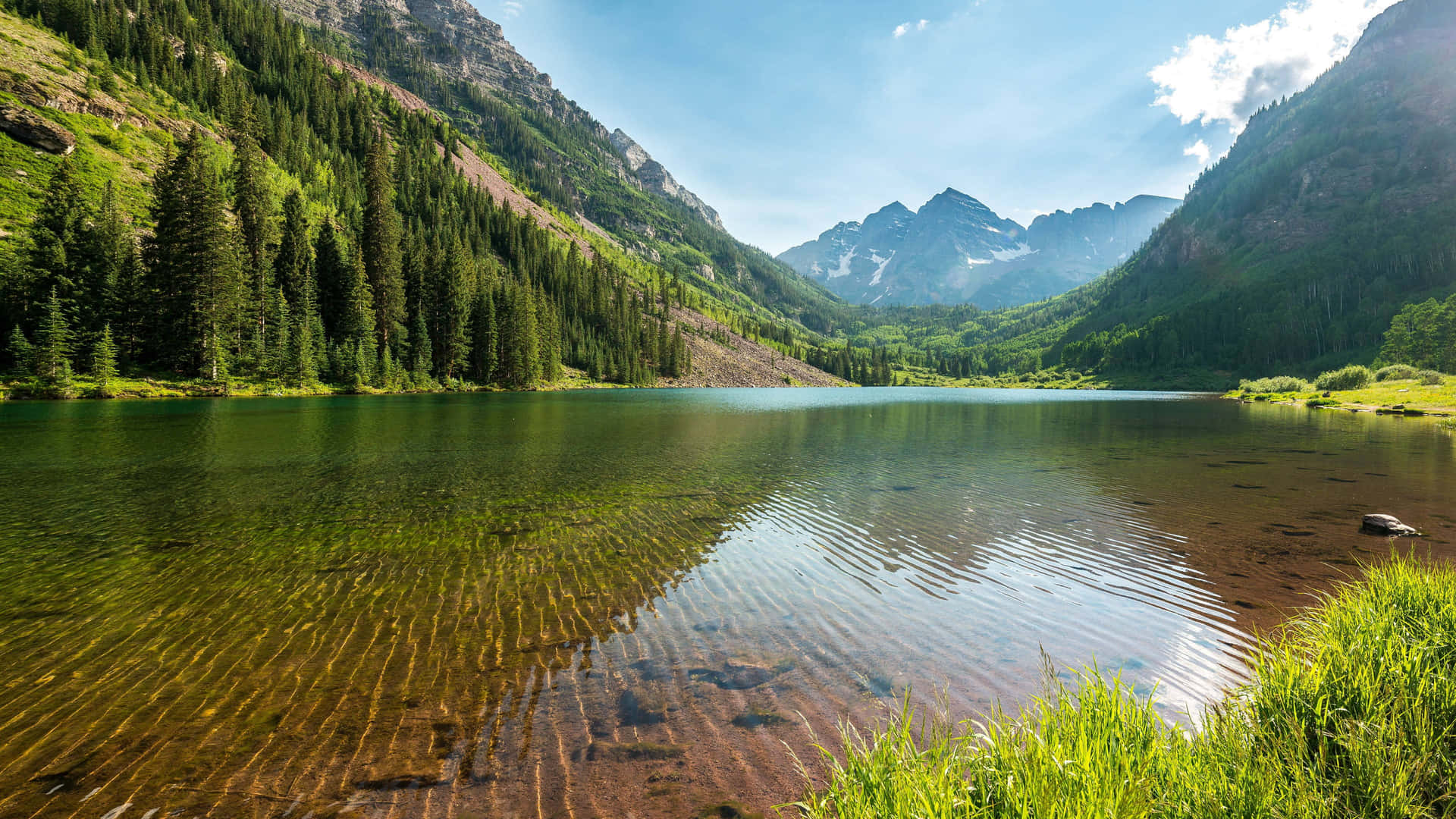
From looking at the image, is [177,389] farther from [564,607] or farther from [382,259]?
[564,607]

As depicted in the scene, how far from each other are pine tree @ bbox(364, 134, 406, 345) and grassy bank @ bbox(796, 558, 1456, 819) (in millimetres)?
114887

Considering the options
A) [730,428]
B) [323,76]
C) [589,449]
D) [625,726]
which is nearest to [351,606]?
[625,726]

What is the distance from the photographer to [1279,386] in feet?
357

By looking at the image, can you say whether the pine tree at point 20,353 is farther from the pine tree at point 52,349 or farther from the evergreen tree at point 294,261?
the evergreen tree at point 294,261

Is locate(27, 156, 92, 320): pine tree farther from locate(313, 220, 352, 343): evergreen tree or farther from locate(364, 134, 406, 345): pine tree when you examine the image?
locate(364, 134, 406, 345): pine tree

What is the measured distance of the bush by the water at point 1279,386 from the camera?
105 metres

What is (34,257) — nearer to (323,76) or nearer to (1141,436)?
(1141,436)

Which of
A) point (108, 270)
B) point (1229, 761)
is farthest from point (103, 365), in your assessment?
point (1229, 761)

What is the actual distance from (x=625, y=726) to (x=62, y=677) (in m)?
8.40

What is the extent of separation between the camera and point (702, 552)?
14867mm

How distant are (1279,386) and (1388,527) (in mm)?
129356

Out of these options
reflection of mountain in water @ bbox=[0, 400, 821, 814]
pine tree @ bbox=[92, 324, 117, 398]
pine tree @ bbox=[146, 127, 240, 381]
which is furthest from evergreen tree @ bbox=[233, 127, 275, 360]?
reflection of mountain in water @ bbox=[0, 400, 821, 814]

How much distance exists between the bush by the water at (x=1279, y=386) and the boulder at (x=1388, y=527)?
118023 millimetres

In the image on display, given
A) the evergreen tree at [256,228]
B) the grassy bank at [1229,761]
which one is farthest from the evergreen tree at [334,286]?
the grassy bank at [1229,761]
